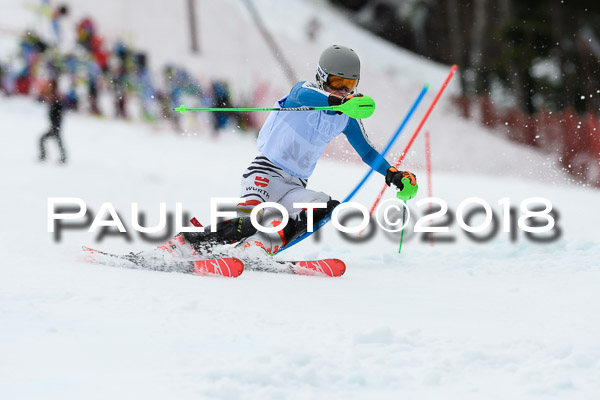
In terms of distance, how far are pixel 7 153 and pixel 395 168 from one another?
26.3 feet

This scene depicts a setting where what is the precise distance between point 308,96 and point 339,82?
20cm

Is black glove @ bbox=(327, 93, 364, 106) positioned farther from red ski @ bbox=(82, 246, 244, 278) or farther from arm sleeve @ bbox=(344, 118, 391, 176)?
red ski @ bbox=(82, 246, 244, 278)

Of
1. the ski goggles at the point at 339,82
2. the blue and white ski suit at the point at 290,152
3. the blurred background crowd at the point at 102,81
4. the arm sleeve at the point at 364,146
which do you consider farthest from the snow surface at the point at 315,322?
the blurred background crowd at the point at 102,81

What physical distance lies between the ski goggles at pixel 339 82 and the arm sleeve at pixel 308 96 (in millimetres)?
91

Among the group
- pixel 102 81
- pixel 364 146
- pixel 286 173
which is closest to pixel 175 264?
pixel 286 173

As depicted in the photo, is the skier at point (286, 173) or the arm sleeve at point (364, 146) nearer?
the skier at point (286, 173)

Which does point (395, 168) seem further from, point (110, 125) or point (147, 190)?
point (110, 125)

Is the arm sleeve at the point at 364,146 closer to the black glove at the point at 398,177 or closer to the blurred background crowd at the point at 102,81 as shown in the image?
the black glove at the point at 398,177

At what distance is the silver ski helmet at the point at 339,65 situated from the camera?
14.3ft

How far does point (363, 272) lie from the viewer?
192 inches

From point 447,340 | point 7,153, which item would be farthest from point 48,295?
point 7,153

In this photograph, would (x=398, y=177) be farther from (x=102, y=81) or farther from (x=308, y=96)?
(x=102, y=81)

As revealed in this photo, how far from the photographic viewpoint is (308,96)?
434 centimetres

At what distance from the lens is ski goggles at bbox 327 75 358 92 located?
440cm
